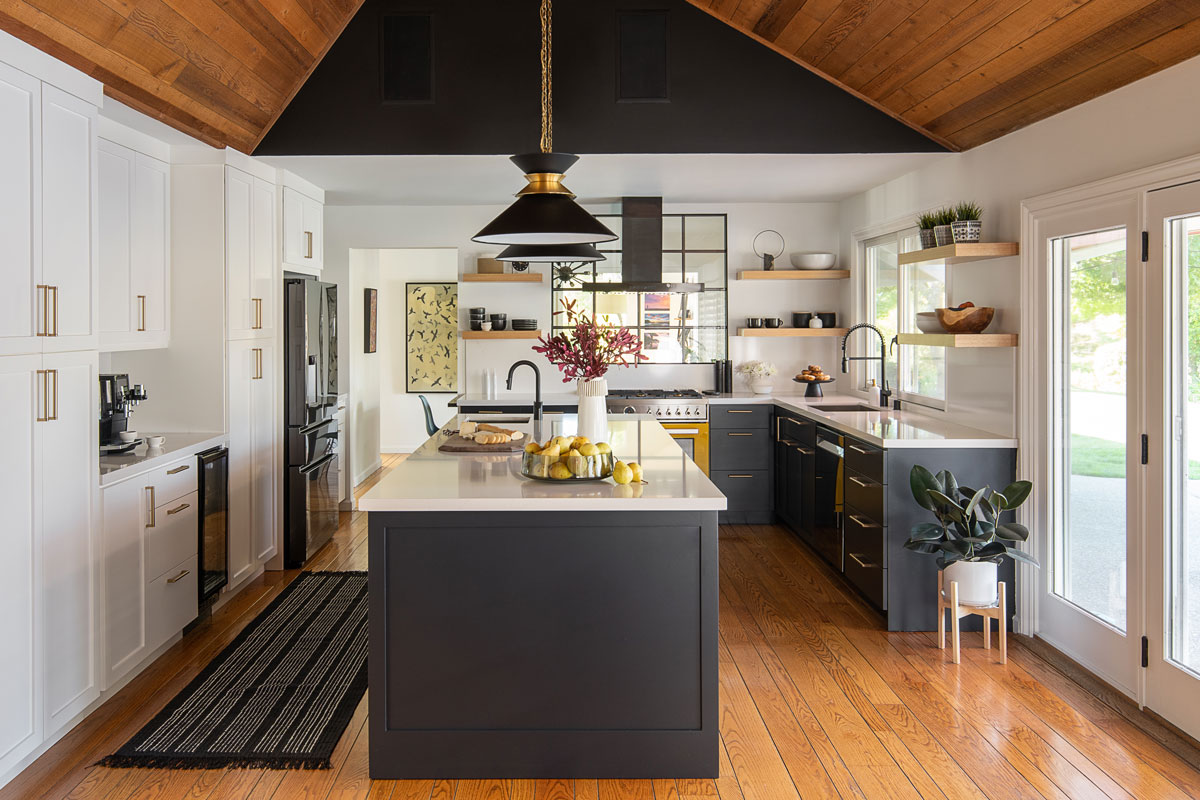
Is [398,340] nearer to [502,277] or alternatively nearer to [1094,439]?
[502,277]

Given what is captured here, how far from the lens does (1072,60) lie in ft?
11.4

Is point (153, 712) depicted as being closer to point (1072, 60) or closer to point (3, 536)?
point (3, 536)

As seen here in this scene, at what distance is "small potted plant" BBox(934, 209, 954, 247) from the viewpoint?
459cm

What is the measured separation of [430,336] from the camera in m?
9.97

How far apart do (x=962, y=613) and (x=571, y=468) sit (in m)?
2.12

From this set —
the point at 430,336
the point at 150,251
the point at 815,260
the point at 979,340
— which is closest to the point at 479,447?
the point at 150,251

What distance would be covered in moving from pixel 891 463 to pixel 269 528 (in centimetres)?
351

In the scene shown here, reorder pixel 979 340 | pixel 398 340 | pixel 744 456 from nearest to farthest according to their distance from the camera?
pixel 979 340 < pixel 744 456 < pixel 398 340

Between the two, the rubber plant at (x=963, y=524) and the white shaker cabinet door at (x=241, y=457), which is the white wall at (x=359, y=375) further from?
the rubber plant at (x=963, y=524)

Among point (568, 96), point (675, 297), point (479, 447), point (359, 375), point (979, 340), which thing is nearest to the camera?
point (479, 447)

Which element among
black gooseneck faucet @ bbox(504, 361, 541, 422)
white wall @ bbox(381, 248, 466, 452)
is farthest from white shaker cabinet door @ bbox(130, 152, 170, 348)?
white wall @ bbox(381, 248, 466, 452)

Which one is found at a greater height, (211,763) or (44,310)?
(44,310)

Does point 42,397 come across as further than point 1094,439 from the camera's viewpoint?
No

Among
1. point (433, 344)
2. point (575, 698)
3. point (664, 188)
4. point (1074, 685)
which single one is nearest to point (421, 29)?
point (664, 188)
